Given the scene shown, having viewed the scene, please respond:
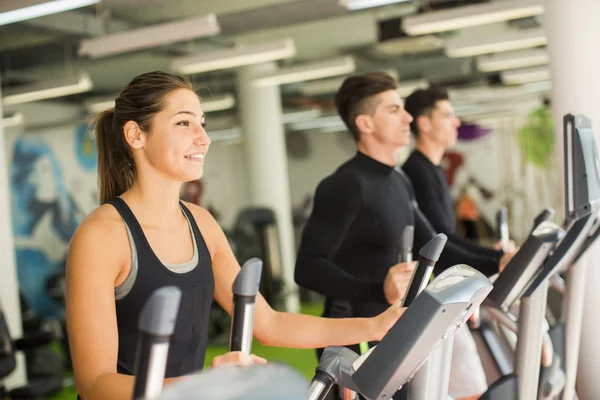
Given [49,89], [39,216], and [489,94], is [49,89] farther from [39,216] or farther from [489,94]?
[489,94]

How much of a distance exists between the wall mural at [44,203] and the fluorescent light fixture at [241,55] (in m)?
2.00

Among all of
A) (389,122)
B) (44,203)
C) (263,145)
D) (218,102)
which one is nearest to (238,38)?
(218,102)

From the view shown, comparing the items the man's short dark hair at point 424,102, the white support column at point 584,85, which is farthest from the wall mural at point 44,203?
the white support column at point 584,85

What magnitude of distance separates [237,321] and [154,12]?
7.31 m

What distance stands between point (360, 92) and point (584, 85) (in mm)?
1173

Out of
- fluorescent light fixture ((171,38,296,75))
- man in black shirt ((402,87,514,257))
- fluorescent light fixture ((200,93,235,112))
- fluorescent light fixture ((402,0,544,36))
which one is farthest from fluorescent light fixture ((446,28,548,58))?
man in black shirt ((402,87,514,257))

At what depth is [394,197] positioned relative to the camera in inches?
108

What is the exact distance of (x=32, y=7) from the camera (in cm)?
483

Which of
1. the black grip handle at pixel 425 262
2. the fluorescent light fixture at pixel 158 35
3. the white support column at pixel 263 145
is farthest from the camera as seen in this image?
the white support column at pixel 263 145

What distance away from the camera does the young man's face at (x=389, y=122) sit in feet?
9.36

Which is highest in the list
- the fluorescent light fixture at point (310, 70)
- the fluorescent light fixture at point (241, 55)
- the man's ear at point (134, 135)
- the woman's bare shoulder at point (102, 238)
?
the fluorescent light fixture at point (241, 55)

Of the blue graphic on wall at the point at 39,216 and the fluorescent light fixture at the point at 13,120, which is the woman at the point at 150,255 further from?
the fluorescent light fixture at the point at 13,120

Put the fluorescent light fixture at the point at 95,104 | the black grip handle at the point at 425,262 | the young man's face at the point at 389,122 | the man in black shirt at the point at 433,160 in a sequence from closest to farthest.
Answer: the black grip handle at the point at 425,262 < the young man's face at the point at 389,122 < the man in black shirt at the point at 433,160 < the fluorescent light fixture at the point at 95,104

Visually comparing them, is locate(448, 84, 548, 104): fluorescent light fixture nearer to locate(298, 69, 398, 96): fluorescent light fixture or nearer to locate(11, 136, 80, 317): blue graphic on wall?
locate(298, 69, 398, 96): fluorescent light fixture
